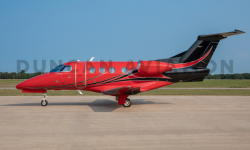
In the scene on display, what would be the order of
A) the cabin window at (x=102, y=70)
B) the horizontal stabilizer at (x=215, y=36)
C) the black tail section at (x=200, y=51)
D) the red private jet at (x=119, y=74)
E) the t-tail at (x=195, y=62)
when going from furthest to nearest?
the black tail section at (x=200, y=51) < the t-tail at (x=195, y=62) < the cabin window at (x=102, y=70) < the red private jet at (x=119, y=74) < the horizontal stabilizer at (x=215, y=36)

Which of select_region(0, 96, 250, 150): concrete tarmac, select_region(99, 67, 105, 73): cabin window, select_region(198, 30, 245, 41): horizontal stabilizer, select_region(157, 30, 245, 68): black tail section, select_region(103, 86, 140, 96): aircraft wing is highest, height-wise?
select_region(198, 30, 245, 41): horizontal stabilizer

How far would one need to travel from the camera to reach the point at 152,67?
1381 cm

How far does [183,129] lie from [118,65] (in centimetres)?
743

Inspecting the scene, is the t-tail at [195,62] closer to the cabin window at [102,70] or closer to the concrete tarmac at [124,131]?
the concrete tarmac at [124,131]

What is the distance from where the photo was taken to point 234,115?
452 inches

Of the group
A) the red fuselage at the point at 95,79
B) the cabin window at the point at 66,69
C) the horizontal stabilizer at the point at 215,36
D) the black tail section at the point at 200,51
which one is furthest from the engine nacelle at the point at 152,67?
the cabin window at the point at 66,69

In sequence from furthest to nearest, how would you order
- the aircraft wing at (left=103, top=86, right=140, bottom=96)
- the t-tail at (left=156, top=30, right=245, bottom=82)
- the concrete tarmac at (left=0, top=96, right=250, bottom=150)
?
the t-tail at (left=156, top=30, right=245, bottom=82) < the aircraft wing at (left=103, top=86, right=140, bottom=96) < the concrete tarmac at (left=0, top=96, right=250, bottom=150)

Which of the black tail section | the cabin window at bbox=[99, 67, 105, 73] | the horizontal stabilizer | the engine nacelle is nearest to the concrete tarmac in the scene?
the engine nacelle

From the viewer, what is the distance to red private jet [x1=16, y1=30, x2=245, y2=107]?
14.4 m

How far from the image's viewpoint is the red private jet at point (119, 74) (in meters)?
14.4

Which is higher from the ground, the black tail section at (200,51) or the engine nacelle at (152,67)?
the black tail section at (200,51)

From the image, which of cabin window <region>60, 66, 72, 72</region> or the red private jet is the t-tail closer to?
the red private jet

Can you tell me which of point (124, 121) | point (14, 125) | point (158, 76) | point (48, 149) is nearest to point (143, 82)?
point (158, 76)

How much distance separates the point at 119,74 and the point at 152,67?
2337mm
